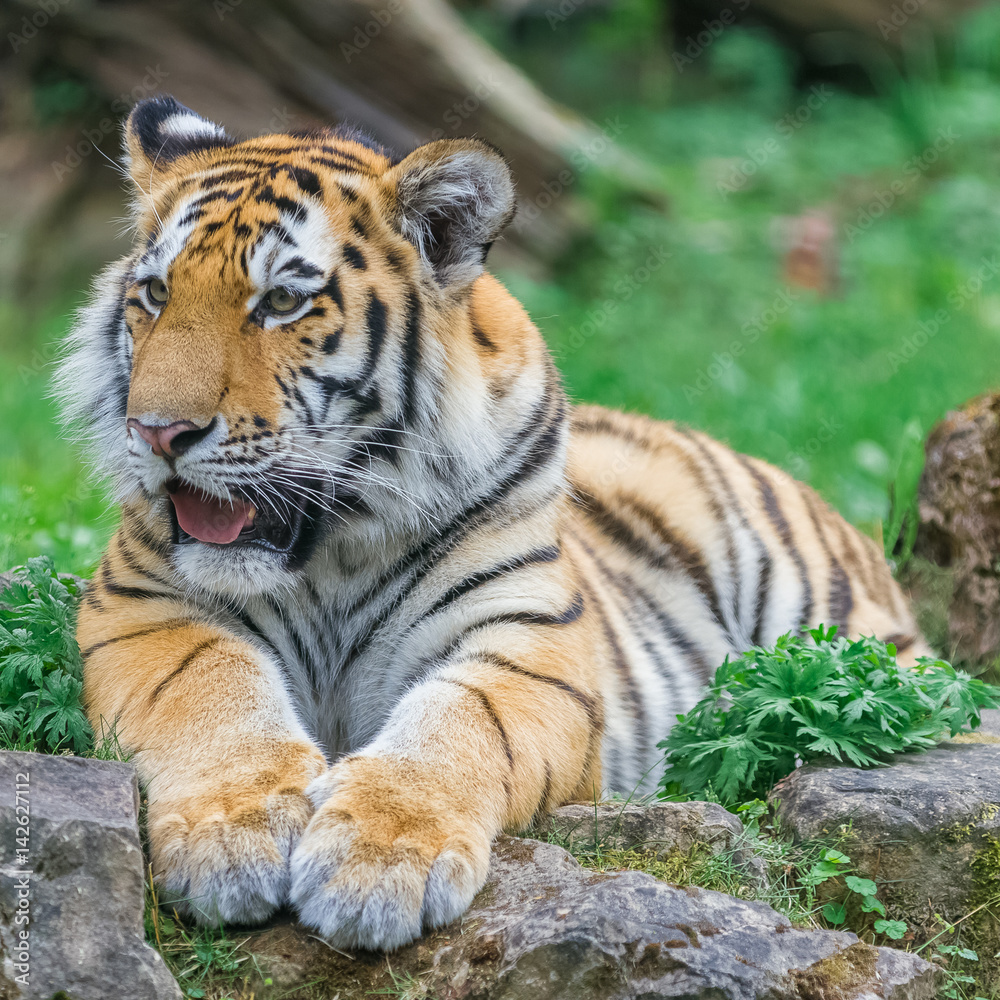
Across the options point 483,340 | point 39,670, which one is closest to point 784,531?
point 483,340

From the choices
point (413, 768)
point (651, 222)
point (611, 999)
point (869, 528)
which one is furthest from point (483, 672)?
point (651, 222)

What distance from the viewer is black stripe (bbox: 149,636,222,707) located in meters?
2.43

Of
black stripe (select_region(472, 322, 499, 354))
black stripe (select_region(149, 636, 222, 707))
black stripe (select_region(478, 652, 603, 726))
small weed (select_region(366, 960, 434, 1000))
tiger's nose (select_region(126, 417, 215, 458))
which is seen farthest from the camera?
black stripe (select_region(472, 322, 499, 354))

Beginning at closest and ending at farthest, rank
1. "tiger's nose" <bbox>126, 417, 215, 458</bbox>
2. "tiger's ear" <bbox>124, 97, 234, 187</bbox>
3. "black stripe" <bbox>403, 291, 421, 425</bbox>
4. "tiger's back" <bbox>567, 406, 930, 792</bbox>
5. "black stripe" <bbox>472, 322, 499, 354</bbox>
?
"tiger's nose" <bbox>126, 417, 215, 458</bbox> → "black stripe" <bbox>403, 291, 421, 425</bbox> → "black stripe" <bbox>472, 322, 499, 354</bbox> → "tiger's ear" <bbox>124, 97, 234, 187</bbox> → "tiger's back" <bbox>567, 406, 930, 792</bbox>

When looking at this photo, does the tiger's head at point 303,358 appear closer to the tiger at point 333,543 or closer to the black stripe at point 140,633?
the tiger at point 333,543

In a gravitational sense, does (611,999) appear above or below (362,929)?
above

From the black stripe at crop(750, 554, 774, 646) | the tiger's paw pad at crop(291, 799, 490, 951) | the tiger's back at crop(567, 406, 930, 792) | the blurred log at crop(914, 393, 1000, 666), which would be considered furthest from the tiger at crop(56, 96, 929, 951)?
the blurred log at crop(914, 393, 1000, 666)

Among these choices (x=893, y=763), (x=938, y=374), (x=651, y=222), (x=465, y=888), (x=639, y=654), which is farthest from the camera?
(x=651, y=222)

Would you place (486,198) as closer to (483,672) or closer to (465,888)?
(483,672)

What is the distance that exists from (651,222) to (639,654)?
5.81 meters

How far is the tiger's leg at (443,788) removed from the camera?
193 cm

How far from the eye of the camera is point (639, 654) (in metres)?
3.39

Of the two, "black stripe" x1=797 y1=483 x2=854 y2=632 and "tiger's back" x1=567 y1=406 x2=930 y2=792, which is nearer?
"tiger's back" x1=567 y1=406 x2=930 y2=792

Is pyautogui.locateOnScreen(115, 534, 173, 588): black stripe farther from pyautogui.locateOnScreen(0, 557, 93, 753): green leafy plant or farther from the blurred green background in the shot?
the blurred green background
